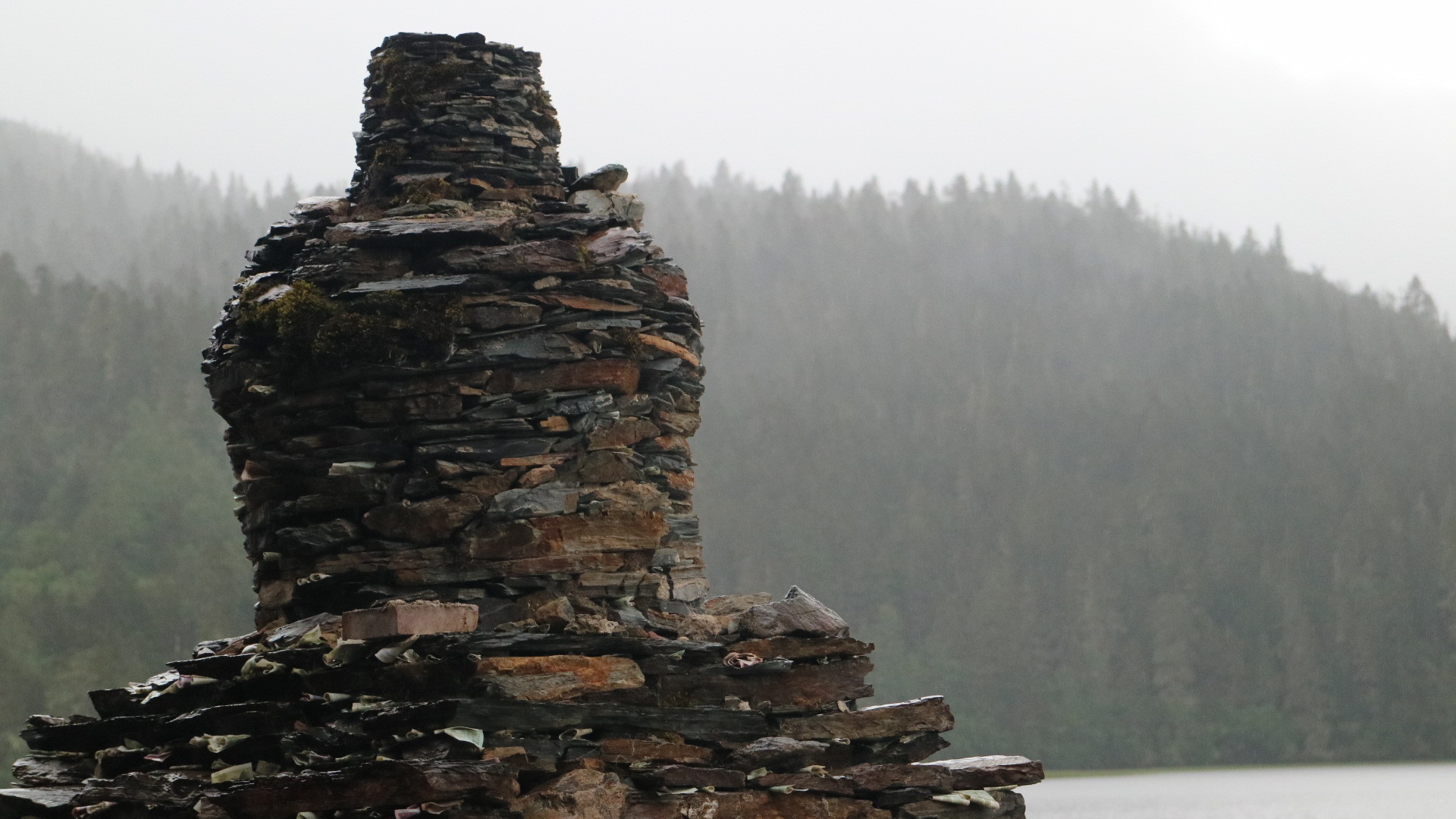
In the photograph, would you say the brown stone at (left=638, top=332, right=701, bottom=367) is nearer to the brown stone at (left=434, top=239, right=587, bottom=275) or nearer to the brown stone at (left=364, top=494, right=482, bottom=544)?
the brown stone at (left=434, top=239, right=587, bottom=275)

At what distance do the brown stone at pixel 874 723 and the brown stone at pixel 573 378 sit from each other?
310cm

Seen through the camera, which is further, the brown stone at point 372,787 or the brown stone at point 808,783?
the brown stone at point 808,783

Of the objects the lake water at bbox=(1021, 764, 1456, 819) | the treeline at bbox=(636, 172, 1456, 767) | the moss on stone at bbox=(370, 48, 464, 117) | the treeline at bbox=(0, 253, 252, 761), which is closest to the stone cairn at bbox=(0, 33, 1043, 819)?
the moss on stone at bbox=(370, 48, 464, 117)

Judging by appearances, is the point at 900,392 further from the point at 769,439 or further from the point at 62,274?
the point at 62,274

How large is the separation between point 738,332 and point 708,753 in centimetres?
13619

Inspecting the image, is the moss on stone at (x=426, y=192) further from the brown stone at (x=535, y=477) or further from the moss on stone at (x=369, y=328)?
the brown stone at (x=535, y=477)

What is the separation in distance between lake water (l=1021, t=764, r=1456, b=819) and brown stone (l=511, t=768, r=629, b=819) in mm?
44968

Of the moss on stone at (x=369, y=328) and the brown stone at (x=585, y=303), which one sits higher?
the brown stone at (x=585, y=303)

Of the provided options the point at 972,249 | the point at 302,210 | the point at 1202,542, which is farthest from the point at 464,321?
the point at 972,249

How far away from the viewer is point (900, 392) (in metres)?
142

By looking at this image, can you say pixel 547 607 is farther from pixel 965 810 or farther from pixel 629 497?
pixel 965 810

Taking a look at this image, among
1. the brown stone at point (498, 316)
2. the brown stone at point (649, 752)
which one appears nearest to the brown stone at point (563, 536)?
the brown stone at point (498, 316)

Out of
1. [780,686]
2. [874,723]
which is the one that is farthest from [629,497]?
[874,723]

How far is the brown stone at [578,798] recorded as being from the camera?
12.2m
